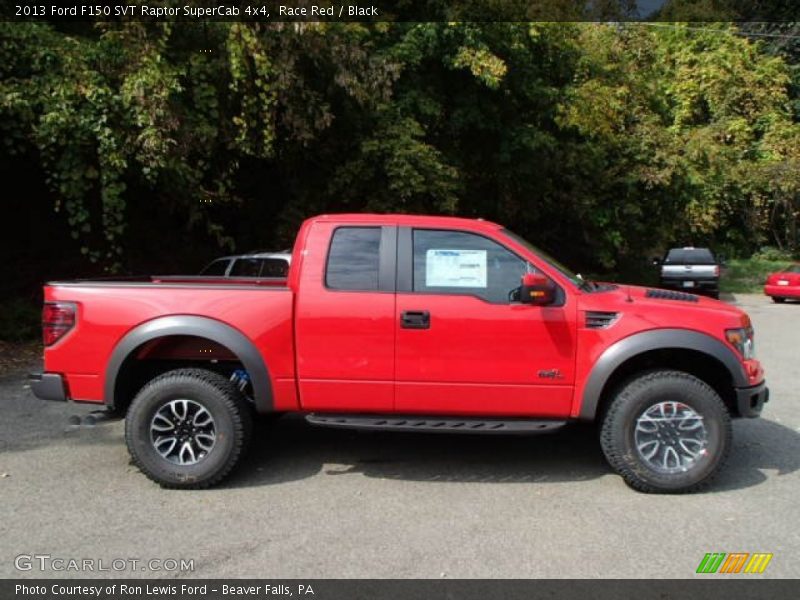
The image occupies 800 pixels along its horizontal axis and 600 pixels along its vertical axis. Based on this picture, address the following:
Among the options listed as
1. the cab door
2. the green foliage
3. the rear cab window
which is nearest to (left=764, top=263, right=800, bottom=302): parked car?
the rear cab window

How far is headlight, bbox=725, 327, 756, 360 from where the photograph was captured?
4641mm

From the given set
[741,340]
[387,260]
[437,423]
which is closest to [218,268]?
[387,260]

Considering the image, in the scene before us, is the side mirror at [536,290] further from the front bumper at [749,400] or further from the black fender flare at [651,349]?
the front bumper at [749,400]

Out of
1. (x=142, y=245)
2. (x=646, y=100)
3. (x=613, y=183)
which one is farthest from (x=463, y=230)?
(x=646, y=100)

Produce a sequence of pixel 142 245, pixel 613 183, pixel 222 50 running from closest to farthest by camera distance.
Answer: pixel 222 50 → pixel 142 245 → pixel 613 183

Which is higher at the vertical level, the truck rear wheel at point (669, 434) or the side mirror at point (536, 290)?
the side mirror at point (536, 290)

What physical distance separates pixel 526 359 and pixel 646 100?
64.4 ft

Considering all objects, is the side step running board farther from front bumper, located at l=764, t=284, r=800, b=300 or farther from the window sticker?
front bumper, located at l=764, t=284, r=800, b=300

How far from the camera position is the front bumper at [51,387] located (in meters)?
4.80

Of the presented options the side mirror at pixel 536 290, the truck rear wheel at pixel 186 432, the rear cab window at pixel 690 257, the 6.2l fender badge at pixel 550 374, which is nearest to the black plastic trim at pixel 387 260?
the side mirror at pixel 536 290

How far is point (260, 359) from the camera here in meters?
4.71

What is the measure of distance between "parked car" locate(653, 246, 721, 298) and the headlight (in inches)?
682

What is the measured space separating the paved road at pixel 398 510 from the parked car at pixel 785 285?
16.0 meters
